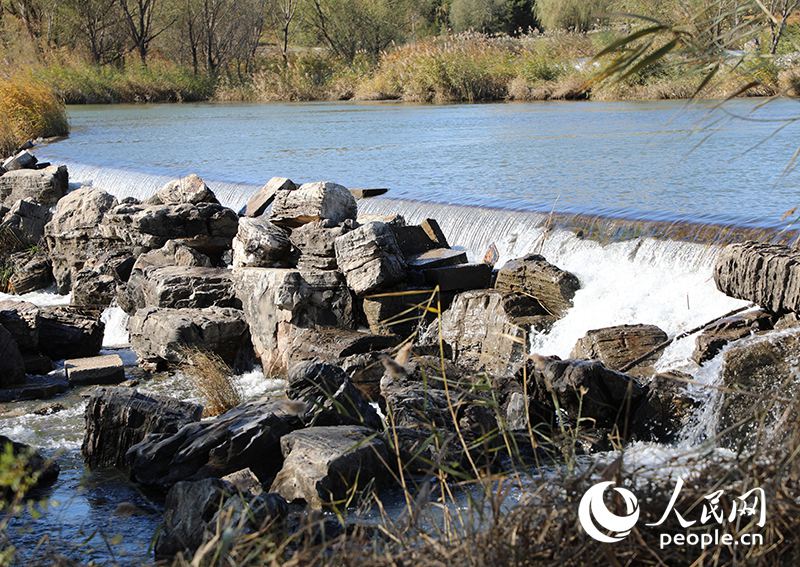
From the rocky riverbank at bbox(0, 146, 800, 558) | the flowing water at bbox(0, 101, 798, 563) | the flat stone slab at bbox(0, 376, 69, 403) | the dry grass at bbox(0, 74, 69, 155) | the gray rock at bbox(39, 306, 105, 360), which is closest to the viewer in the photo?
the rocky riverbank at bbox(0, 146, 800, 558)

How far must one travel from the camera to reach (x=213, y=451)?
19.5ft

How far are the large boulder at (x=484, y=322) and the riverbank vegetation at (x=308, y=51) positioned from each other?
1702 centimetres

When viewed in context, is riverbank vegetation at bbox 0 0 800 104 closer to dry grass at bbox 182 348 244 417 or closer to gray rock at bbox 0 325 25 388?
dry grass at bbox 182 348 244 417

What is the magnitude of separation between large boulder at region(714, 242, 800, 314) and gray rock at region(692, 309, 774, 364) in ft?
0.36

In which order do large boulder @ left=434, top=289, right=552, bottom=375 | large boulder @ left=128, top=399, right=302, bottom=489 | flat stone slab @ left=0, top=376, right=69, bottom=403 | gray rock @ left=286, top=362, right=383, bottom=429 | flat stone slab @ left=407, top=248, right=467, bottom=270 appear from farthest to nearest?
flat stone slab @ left=407, top=248, right=467, bottom=270, flat stone slab @ left=0, top=376, right=69, bottom=403, large boulder @ left=434, top=289, right=552, bottom=375, gray rock @ left=286, top=362, right=383, bottom=429, large boulder @ left=128, top=399, right=302, bottom=489

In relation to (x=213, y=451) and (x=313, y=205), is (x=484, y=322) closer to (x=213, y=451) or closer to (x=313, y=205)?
(x=313, y=205)

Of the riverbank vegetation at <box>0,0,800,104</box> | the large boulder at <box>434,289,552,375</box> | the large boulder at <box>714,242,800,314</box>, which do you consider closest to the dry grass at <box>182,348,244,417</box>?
the large boulder at <box>434,289,552,375</box>

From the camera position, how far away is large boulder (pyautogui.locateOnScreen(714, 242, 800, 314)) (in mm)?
6164

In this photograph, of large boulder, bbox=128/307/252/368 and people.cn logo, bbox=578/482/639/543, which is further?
large boulder, bbox=128/307/252/368

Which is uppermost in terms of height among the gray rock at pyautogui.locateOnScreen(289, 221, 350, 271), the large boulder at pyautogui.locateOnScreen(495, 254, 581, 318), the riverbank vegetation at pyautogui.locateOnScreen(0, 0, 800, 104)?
the gray rock at pyautogui.locateOnScreen(289, 221, 350, 271)

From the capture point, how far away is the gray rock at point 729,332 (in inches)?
255

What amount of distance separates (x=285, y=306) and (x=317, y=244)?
2.99 ft

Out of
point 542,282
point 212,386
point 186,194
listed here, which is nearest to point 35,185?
point 186,194

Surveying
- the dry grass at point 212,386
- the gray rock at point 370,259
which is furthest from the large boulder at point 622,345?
the dry grass at point 212,386
